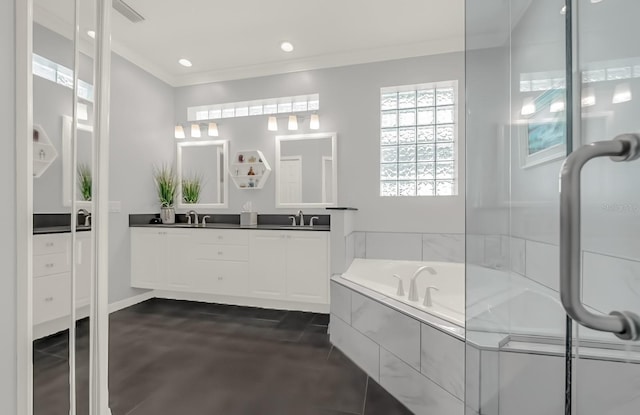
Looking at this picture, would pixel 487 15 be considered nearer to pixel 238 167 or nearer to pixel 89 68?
pixel 89 68

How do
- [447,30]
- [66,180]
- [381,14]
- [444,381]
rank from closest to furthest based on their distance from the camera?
[66,180]
[444,381]
[381,14]
[447,30]

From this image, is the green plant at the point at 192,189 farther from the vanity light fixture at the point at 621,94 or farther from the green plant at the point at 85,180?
the vanity light fixture at the point at 621,94

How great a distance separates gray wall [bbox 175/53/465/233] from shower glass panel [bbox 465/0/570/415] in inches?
81.4

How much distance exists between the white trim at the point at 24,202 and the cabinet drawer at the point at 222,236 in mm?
2146

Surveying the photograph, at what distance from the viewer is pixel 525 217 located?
851 mm

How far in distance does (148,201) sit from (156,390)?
8.45ft

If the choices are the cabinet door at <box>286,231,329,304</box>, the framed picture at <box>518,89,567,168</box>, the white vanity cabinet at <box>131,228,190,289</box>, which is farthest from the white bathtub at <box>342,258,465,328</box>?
the white vanity cabinet at <box>131,228,190,289</box>

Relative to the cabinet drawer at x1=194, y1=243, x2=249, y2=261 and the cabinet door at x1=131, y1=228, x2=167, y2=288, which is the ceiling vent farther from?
the cabinet drawer at x1=194, y1=243, x2=249, y2=261

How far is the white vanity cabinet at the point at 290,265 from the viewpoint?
117 inches

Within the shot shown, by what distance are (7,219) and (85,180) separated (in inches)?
10.8

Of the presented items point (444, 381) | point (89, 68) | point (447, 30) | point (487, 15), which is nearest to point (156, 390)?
point (444, 381)

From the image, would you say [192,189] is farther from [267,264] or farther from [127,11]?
[127,11]

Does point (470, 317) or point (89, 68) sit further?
A: point (89, 68)

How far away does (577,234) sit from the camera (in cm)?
48
